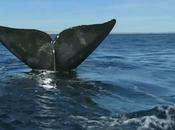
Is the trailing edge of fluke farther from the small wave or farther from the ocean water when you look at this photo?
the small wave

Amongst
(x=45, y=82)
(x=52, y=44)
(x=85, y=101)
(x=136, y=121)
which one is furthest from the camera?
(x=52, y=44)

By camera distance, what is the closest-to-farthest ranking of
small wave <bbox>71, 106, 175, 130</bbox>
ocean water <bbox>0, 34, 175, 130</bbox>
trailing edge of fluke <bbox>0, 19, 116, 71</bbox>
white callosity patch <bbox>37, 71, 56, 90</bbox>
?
small wave <bbox>71, 106, 175, 130</bbox> → ocean water <bbox>0, 34, 175, 130</bbox> → white callosity patch <bbox>37, 71, 56, 90</bbox> → trailing edge of fluke <bbox>0, 19, 116, 71</bbox>

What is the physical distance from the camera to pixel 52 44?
1350 cm

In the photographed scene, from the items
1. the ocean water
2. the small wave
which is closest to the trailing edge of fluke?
the ocean water

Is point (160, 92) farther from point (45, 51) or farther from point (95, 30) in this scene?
point (45, 51)

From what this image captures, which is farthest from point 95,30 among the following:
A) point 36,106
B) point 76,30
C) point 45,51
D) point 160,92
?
point 36,106

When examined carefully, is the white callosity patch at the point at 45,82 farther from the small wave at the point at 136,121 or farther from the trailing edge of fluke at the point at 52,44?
the small wave at the point at 136,121

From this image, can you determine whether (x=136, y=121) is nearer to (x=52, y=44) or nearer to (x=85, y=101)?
(x=85, y=101)

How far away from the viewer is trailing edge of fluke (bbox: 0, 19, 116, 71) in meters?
13.2

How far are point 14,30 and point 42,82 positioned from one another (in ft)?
5.78

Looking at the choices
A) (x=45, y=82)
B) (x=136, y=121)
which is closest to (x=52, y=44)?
(x=45, y=82)

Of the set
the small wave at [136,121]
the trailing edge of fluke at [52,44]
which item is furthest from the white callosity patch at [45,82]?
the small wave at [136,121]

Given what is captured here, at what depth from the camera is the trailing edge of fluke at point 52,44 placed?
1322cm

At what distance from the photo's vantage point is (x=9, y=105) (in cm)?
977
